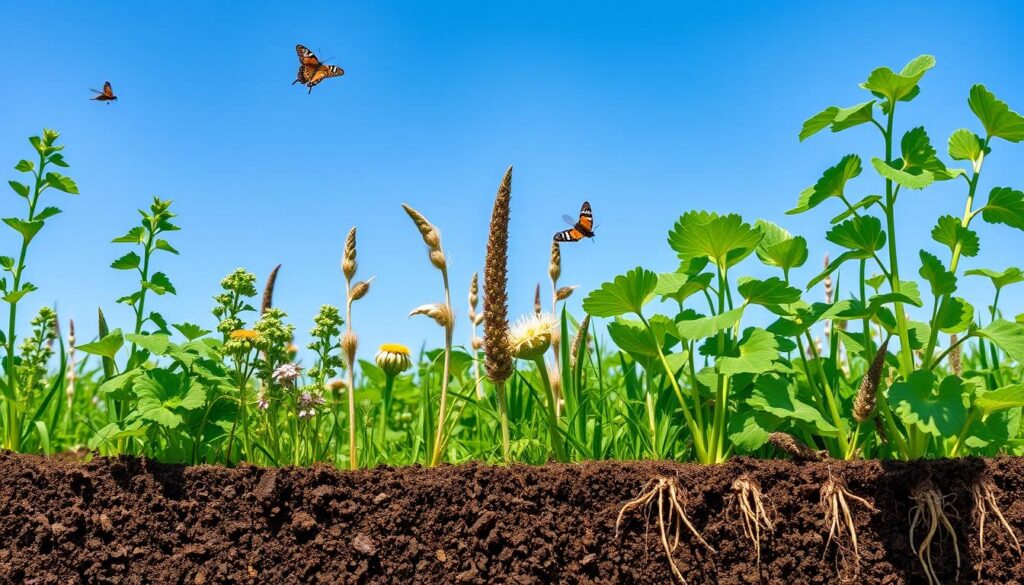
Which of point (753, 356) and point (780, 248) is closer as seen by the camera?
point (753, 356)

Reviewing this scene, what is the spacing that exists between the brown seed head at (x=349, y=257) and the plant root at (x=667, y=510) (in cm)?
122

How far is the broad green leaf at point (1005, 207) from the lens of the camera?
2613mm

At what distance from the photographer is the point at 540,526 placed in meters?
2.55

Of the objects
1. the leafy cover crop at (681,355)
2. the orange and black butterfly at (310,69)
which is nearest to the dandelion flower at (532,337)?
the leafy cover crop at (681,355)

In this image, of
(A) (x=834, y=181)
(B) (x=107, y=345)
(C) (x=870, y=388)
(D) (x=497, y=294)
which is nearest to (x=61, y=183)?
(B) (x=107, y=345)

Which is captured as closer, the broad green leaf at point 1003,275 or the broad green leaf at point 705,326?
the broad green leaf at point 705,326

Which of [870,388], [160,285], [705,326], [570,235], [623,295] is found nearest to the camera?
[705,326]

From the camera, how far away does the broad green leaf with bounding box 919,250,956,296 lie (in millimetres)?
2543

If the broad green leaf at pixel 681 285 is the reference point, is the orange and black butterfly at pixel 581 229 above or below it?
above

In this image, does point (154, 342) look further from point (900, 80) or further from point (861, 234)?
point (900, 80)

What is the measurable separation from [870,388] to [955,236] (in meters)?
0.60

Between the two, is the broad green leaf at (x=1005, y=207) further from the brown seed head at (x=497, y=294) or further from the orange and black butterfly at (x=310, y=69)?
the orange and black butterfly at (x=310, y=69)

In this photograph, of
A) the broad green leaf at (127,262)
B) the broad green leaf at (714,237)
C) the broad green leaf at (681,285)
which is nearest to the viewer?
the broad green leaf at (714,237)

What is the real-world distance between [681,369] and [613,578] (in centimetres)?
87
